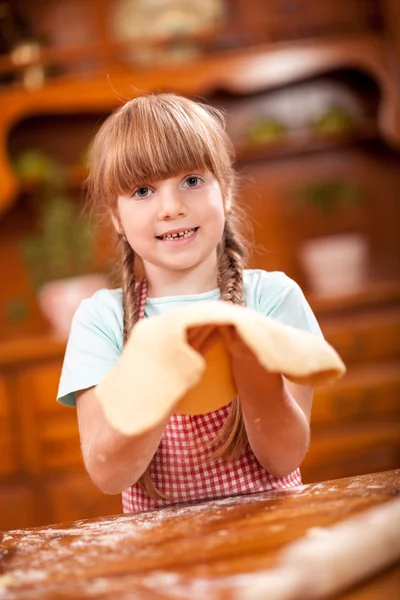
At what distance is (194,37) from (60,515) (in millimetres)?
1641

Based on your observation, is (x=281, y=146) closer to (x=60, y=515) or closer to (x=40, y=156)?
(x=40, y=156)

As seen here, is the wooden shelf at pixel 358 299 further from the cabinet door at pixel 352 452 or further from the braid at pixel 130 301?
the braid at pixel 130 301

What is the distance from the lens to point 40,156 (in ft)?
9.79

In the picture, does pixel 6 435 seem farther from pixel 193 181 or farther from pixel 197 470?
pixel 193 181

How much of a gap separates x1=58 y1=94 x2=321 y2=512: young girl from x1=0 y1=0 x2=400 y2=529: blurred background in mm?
1577

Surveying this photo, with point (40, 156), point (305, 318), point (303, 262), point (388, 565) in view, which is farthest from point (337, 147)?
point (388, 565)

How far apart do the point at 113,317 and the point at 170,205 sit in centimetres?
18

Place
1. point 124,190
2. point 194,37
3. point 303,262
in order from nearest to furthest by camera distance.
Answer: point 124,190 → point 194,37 → point 303,262

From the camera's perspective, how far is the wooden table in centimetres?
55

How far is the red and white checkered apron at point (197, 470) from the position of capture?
0.99 meters

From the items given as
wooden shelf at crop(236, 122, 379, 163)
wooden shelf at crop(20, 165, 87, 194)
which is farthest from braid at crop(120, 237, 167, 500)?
wooden shelf at crop(236, 122, 379, 163)

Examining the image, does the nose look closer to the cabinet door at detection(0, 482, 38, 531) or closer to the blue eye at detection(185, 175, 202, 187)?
the blue eye at detection(185, 175, 202, 187)

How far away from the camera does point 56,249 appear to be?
2859 mm

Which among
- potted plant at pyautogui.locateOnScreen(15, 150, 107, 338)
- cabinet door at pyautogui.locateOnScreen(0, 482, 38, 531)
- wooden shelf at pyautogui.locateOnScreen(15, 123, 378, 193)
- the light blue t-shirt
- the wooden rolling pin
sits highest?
wooden shelf at pyautogui.locateOnScreen(15, 123, 378, 193)
